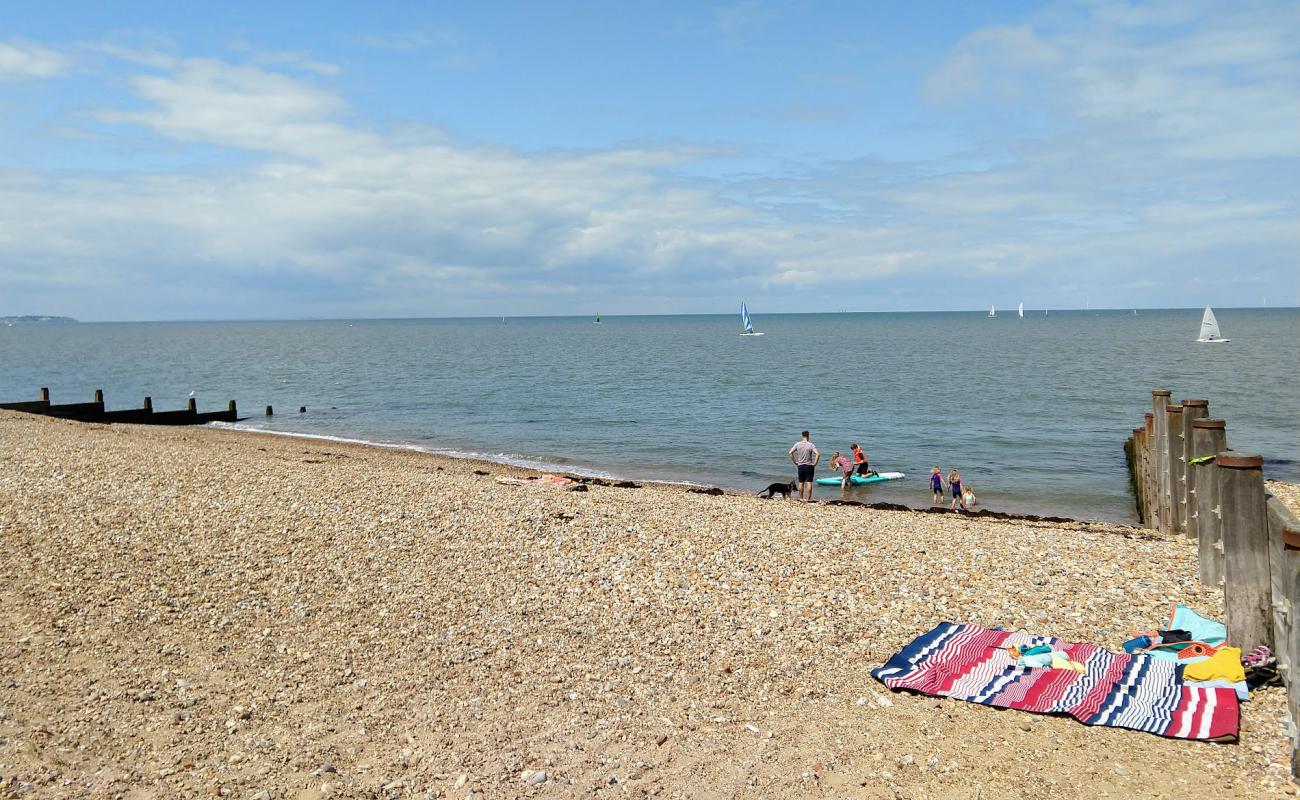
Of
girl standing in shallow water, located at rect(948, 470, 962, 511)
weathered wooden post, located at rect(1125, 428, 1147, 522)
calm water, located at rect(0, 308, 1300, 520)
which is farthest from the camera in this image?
calm water, located at rect(0, 308, 1300, 520)

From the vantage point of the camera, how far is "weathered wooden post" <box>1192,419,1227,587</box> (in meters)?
11.0

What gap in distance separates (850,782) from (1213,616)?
252 inches

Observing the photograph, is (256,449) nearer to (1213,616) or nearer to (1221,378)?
(1213,616)

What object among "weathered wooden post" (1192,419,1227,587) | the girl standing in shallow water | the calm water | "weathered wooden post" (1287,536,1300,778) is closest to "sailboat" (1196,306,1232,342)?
the calm water

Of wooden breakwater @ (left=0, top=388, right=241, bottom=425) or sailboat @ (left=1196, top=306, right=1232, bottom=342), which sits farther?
sailboat @ (left=1196, top=306, right=1232, bottom=342)

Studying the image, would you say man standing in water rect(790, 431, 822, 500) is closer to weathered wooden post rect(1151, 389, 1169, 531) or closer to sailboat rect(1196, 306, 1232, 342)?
weathered wooden post rect(1151, 389, 1169, 531)

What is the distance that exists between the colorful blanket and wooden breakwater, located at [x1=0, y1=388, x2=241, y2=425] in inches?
1443

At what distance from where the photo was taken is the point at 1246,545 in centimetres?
930

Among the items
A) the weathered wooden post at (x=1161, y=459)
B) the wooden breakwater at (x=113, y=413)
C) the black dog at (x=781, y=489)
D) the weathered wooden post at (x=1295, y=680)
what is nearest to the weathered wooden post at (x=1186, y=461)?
the weathered wooden post at (x=1161, y=459)

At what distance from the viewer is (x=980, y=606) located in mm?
11133

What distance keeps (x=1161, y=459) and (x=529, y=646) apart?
12934 millimetres

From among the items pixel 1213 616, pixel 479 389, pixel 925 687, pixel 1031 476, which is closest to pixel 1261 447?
pixel 1031 476

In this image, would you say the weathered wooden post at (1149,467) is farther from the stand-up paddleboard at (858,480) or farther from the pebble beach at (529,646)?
the stand-up paddleboard at (858,480)

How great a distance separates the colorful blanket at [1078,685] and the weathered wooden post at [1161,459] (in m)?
8.12
